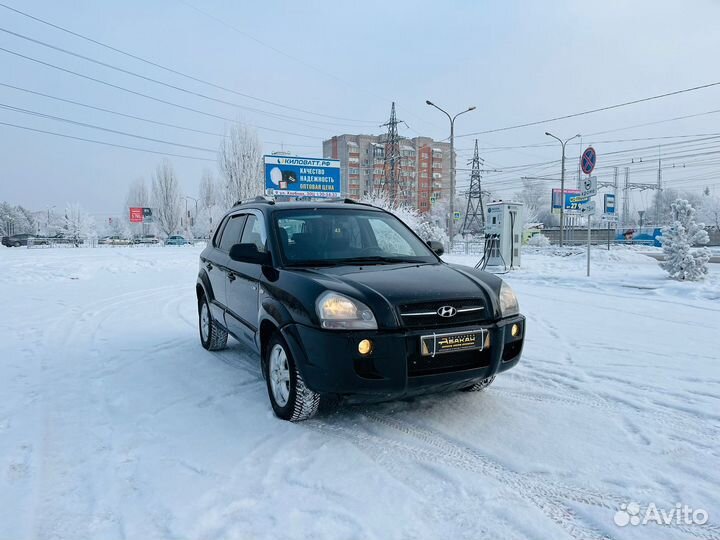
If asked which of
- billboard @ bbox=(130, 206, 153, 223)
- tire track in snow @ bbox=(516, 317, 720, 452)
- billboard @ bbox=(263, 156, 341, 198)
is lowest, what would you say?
tire track in snow @ bbox=(516, 317, 720, 452)

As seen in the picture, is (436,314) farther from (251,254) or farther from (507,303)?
(251,254)

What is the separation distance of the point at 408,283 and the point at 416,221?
31.8 m

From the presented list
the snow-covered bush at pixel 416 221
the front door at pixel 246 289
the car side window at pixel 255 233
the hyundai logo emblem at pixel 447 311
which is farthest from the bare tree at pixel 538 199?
the hyundai logo emblem at pixel 447 311

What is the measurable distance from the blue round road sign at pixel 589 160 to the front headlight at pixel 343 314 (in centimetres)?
1246

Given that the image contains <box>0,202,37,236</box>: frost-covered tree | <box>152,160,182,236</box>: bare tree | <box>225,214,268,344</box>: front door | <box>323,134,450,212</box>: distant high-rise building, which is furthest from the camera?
<box>0,202,37,236</box>: frost-covered tree

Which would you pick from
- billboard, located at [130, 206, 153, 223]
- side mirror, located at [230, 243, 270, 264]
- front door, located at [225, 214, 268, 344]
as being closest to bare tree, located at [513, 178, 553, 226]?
billboard, located at [130, 206, 153, 223]

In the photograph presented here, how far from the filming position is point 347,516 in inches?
93.0

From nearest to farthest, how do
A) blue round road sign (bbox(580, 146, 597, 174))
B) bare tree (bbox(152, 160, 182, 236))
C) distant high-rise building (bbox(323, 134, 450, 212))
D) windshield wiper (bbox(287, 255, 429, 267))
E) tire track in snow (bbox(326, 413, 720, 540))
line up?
Answer: tire track in snow (bbox(326, 413, 720, 540))
windshield wiper (bbox(287, 255, 429, 267))
blue round road sign (bbox(580, 146, 597, 174))
bare tree (bbox(152, 160, 182, 236))
distant high-rise building (bbox(323, 134, 450, 212))

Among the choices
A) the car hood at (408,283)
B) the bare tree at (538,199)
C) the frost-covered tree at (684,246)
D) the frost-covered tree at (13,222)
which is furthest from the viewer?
the frost-covered tree at (13,222)

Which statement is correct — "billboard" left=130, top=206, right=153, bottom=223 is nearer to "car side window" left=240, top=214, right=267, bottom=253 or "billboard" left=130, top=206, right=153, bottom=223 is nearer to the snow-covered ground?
the snow-covered ground

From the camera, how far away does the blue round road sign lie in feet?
43.9

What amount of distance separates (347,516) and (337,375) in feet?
2.82

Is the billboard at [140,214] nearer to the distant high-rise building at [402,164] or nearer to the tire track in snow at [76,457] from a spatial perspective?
the distant high-rise building at [402,164]

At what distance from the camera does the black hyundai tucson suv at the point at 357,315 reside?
304 cm
